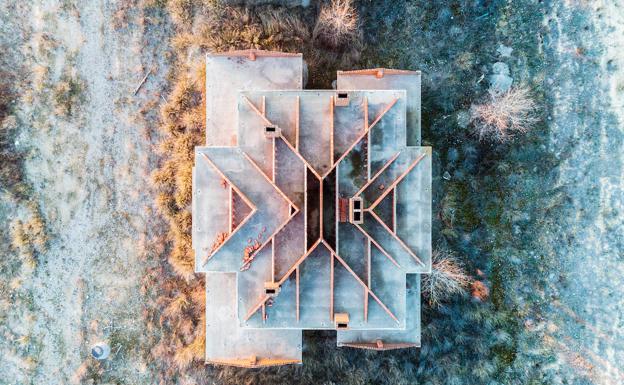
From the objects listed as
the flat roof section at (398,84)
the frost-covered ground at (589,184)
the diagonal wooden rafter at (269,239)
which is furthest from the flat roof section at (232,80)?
the frost-covered ground at (589,184)

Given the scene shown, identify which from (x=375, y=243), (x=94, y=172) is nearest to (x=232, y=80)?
(x=94, y=172)

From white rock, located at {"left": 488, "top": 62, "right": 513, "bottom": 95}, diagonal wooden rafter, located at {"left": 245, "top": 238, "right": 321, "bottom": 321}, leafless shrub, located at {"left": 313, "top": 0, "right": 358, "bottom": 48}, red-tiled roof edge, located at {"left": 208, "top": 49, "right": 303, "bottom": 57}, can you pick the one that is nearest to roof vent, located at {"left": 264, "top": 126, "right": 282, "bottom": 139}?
red-tiled roof edge, located at {"left": 208, "top": 49, "right": 303, "bottom": 57}

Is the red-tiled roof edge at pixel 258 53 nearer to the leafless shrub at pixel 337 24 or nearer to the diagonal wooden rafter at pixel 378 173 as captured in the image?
the leafless shrub at pixel 337 24

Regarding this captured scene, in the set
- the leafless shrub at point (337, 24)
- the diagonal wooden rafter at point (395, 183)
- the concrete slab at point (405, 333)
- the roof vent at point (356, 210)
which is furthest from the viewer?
the leafless shrub at point (337, 24)

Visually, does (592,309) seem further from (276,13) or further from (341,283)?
(276,13)

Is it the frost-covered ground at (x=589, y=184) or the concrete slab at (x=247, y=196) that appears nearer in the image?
the concrete slab at (x=247, y=196)

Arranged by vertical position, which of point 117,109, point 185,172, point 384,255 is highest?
point 117,109

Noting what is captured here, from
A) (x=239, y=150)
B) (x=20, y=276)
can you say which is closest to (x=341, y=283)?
(x=239, y=150)
